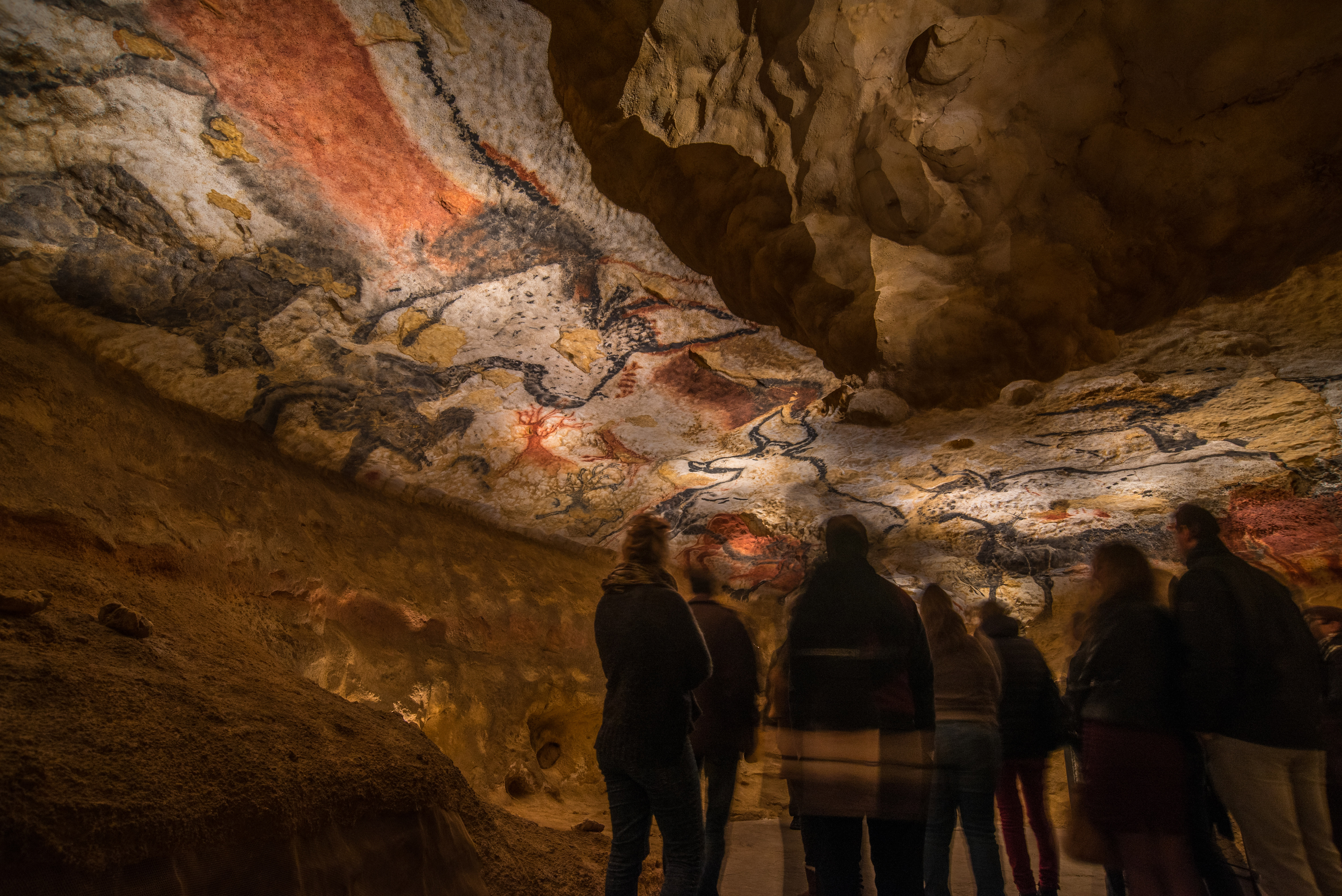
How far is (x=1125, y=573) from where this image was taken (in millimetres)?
1999

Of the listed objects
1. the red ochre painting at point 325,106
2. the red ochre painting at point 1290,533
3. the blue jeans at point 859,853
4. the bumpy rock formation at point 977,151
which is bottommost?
the blue jeans at point 859,853

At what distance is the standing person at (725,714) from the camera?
8.37 feet

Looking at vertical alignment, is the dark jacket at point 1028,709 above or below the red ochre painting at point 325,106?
below

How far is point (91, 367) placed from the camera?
369 cm

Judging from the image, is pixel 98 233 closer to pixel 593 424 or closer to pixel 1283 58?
pixel 593 424

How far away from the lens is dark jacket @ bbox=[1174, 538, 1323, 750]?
1799 mm

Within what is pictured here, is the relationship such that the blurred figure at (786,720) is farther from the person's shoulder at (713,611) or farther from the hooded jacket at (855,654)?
the person's shoulder at (713,611)

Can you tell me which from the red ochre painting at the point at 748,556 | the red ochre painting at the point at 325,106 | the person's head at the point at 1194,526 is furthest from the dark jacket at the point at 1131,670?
the red ochre painting at the point at 748,556

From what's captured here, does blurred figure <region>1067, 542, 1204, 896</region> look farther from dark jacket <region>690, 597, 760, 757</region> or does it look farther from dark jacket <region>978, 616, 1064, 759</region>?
dark jacket <region>690, 597, 760, 757</region>

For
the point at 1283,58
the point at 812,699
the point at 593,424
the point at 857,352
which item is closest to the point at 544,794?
the point at 593,424

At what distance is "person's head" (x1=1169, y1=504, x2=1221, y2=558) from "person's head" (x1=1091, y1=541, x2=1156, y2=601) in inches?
6.7

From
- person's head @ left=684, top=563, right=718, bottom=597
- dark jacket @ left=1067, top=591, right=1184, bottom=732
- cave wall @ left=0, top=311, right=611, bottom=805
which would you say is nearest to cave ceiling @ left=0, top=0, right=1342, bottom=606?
cave wall @ left=0, top=311, right=611, bottom=805

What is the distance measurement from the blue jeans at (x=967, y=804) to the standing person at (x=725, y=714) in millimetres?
694

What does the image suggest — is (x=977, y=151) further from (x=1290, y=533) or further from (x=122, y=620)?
(x=1290, y=533)
